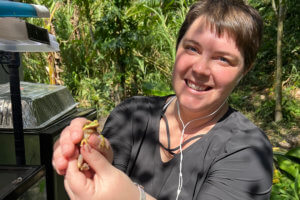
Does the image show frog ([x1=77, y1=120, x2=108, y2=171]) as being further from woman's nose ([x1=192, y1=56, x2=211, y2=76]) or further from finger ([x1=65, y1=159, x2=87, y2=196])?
woman's nose ([x1=192, y1=56, x2=211, y2=76])

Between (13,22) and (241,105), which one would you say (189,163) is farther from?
(241,105)

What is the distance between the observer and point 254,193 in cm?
105

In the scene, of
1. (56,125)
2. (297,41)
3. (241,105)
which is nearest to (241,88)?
(241,105)

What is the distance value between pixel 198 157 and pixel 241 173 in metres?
0.21

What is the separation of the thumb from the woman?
0.12m

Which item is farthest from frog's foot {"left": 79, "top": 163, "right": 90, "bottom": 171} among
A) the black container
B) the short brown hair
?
the black container

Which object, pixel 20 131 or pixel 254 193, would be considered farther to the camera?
pixel 20 131

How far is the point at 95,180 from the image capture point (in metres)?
0.77

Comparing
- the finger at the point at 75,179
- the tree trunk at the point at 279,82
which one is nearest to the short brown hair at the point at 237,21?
the finger at the point at 75,179

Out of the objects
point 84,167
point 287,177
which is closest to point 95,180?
point 84,167

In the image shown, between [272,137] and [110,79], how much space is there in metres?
2.92

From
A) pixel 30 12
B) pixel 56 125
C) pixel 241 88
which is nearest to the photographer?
pixel 30 12

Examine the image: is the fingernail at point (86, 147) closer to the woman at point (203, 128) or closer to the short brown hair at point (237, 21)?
the woman at point (203, 128)

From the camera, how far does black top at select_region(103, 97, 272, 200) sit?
1074 mm
